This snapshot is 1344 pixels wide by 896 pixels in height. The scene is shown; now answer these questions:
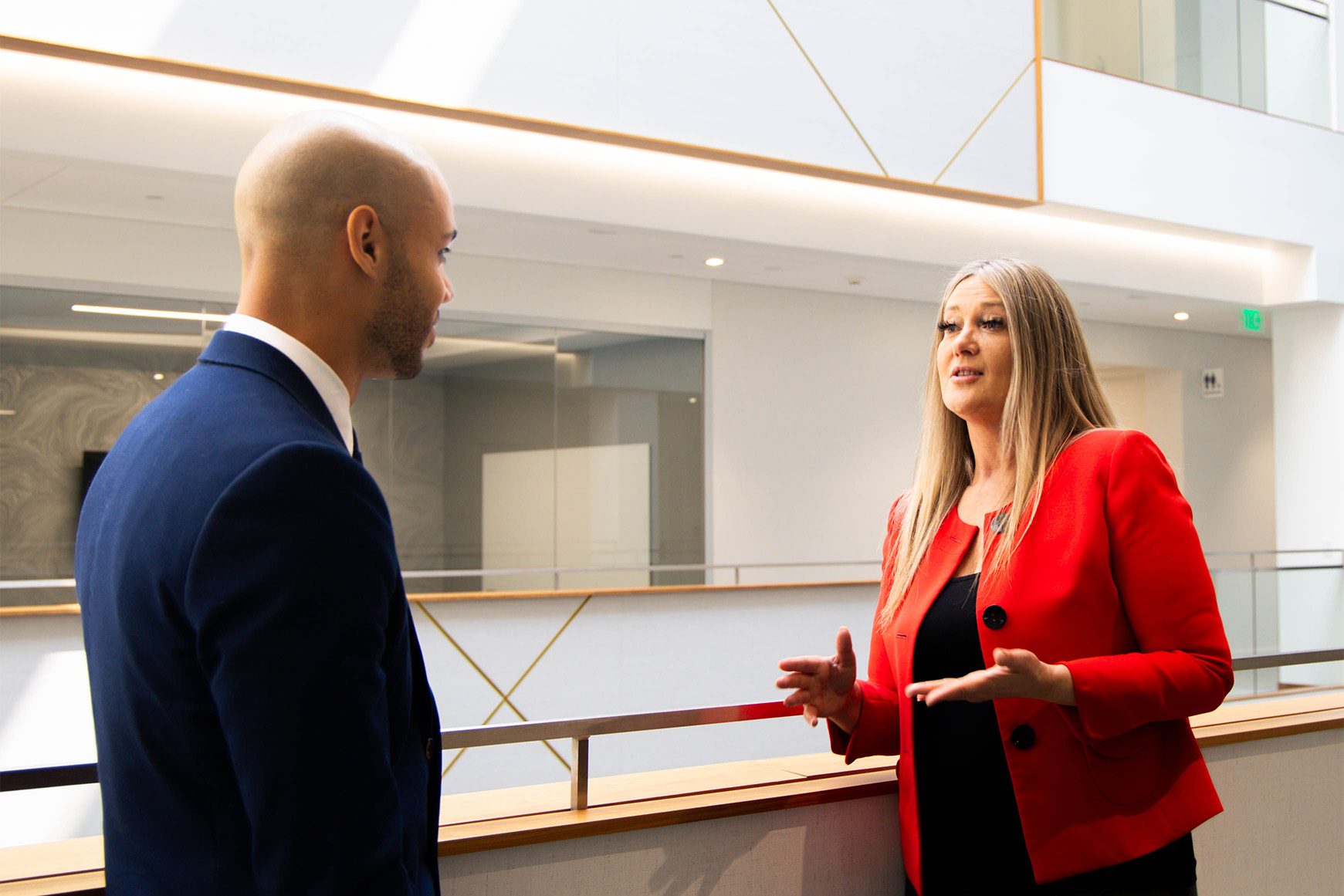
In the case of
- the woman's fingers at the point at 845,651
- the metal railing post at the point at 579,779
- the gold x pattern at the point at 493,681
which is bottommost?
the gold x pattern at the point at 493,681

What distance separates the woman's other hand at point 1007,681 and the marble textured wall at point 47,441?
317 inches

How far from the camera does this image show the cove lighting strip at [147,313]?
27.6 feet

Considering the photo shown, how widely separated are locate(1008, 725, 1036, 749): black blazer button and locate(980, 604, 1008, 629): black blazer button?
0.18 meters

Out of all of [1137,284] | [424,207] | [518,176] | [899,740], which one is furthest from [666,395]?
[424,207]

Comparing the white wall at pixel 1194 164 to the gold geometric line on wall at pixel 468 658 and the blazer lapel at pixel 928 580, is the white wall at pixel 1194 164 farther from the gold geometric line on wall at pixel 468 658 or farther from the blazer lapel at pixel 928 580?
the blazer lapel at pixel 928 580

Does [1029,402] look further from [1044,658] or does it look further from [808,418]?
[808,418]

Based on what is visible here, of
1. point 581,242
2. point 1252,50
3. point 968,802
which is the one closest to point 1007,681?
point 968,802

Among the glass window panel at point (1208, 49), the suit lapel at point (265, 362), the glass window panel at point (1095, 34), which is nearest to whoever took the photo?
the suit lapel at point (265, 362)

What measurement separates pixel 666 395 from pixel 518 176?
136 inches

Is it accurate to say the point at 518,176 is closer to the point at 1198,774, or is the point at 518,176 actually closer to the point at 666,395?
the point at 666,395

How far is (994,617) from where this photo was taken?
192 centimetres

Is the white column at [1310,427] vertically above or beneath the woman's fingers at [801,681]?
above

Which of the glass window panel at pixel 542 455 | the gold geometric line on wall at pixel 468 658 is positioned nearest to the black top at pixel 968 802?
the gold geometric line on wall at pixel 468 658

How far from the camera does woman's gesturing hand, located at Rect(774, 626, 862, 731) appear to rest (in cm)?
204
